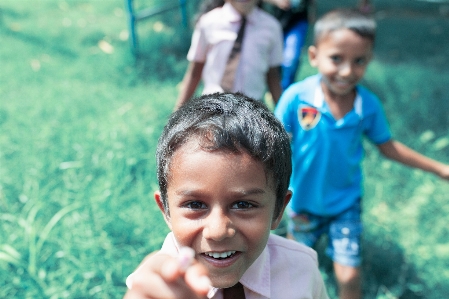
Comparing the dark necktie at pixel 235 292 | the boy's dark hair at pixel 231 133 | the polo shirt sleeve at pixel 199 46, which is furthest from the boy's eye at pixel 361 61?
the dark necktie at pixel 235 292

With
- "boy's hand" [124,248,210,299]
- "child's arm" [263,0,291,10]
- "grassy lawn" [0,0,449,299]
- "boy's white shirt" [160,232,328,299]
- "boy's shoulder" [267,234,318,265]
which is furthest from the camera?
"child's arm" [263,0,291,10]

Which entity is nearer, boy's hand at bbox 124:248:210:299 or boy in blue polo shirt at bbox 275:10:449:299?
boy's hand at bbox 124:248:210:299

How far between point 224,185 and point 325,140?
1.17 meters

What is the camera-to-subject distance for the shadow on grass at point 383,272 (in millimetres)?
2559

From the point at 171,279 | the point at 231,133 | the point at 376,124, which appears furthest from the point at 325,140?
the point at 171,279

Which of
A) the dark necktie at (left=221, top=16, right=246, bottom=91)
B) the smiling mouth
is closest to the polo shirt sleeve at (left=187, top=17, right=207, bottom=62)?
the dark necktie at (left=221, top=16, right=246, bottom=91)

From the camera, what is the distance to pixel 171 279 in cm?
85

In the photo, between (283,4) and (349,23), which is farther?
(283,4)

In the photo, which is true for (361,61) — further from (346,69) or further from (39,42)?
(39,42)

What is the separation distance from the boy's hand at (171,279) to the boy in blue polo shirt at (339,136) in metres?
1.34

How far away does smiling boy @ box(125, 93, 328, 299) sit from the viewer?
3.67ft

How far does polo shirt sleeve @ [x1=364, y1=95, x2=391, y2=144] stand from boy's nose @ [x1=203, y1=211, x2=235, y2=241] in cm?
131

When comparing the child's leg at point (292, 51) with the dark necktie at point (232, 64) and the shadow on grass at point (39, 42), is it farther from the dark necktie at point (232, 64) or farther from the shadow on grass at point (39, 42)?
the shadow on grass at point (39, 42)

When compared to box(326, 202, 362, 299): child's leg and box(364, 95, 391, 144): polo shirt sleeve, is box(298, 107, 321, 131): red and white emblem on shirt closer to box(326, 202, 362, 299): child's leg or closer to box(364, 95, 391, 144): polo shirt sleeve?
box(364, 95, 391, 144): polo shirt sleeve
